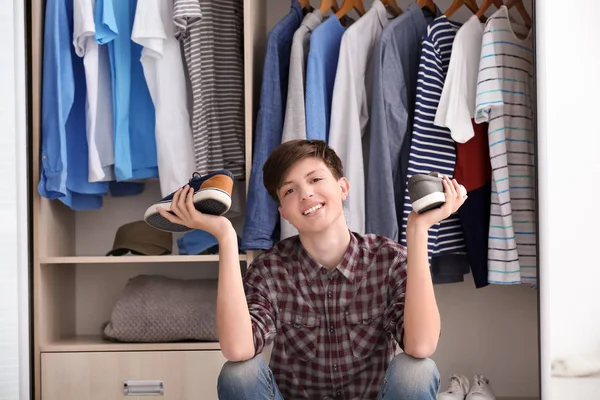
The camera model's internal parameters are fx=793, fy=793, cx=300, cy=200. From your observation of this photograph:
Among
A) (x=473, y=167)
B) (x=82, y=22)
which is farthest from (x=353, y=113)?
(x=82, y=22)

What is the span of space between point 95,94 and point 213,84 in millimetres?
369

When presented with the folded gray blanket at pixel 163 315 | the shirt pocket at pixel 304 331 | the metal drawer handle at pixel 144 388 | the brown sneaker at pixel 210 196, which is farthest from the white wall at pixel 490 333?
the brown sneaker at pixel 210 196

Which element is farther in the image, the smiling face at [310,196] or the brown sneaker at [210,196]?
the smiling face at [310,196]

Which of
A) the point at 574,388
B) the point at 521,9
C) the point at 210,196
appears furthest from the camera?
the point at 521,9

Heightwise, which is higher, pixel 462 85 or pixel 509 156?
pixel 462 85

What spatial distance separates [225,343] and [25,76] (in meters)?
1.21

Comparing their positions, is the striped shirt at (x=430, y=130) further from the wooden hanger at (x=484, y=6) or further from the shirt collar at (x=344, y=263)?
the shirt collar at (x=344, y=263)

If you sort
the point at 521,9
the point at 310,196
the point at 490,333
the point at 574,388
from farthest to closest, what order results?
the point at 490,333 → the point at 521,9 → the point at 574,388 → the point at 310,196

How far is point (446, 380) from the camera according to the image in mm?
2873

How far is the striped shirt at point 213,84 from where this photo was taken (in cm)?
246

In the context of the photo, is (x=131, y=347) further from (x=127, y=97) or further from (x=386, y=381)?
(x=386, y=381)

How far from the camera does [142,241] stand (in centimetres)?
263

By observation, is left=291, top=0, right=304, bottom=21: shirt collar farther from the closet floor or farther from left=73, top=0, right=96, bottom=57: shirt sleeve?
the closet floor

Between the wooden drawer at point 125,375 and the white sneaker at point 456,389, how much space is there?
71 cm
